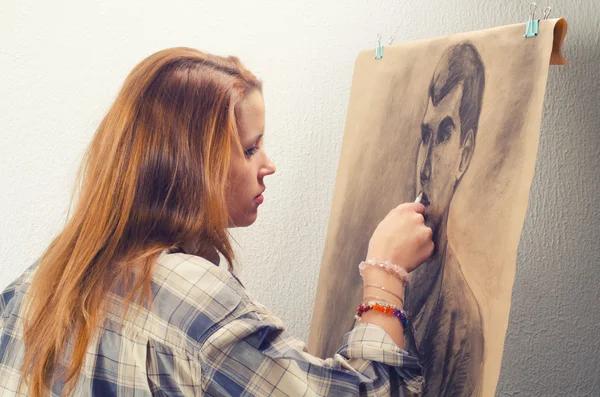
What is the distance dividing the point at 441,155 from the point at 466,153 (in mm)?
67

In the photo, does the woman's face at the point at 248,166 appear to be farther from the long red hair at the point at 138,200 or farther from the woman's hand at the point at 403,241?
the woman's hand at the point at 403,241

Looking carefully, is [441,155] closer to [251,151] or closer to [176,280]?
[251,151]

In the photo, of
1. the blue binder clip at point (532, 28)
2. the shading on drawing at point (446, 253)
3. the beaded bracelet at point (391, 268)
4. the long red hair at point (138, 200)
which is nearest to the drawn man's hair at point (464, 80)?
the shading on drawing at point (446, 253)

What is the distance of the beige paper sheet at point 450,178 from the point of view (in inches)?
40.8

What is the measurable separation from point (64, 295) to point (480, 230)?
66 cm

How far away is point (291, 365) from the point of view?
898 mm

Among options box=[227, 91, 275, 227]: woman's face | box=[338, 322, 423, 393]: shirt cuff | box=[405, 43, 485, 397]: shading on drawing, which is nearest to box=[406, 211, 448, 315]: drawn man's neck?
box=[405, 43, 485, 397]: shading on drawing

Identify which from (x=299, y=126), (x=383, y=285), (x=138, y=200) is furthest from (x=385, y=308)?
(x=299, y=126)

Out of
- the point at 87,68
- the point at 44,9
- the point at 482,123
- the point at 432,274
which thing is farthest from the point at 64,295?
the point at 44,9

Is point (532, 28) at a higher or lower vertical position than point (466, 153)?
higher

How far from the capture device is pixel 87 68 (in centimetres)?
179

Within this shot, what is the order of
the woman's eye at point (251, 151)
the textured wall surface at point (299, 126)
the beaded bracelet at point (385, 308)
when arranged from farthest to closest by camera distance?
1. the textured wall surface at point (299, 126)
2. the woman's eye at point (251, 151)
3. the beaded bracelet at point (385, 308)

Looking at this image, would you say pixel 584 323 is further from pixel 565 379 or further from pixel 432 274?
pixel 432 274

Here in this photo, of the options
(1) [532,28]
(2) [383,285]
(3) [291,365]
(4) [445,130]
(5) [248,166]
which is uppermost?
(1) [532,28]
